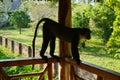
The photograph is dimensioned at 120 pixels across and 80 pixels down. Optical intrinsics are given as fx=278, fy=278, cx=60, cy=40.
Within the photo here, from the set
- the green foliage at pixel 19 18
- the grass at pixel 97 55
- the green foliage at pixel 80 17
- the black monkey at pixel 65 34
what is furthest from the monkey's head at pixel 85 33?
the green foliage at pixel 19 18

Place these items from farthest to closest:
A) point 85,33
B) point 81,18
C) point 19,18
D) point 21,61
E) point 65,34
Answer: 1. point 19,18
2. point 81,18
3. point 21,61
4. point 65,34
5. point 85,33

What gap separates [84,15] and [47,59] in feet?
15.3

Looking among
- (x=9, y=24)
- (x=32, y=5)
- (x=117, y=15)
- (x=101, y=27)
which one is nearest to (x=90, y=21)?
(x=101, y=27)

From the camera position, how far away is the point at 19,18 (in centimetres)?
815

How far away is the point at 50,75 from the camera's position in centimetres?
287

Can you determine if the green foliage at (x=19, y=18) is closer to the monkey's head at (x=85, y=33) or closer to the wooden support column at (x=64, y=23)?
the wooden support column at (x=64, y=23)

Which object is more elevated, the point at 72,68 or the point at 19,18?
the point at 19,18

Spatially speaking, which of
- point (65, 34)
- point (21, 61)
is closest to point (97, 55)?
point (21, 61)

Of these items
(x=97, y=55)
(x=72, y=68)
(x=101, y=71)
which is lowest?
(x=97, y=55)

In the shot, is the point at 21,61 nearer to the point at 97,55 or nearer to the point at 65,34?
the point at 65,34

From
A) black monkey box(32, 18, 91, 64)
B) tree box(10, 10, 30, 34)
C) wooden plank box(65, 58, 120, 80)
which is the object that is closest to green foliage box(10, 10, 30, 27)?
tree box(10, 10, 30, 34)

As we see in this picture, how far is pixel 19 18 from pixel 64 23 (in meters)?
5.56

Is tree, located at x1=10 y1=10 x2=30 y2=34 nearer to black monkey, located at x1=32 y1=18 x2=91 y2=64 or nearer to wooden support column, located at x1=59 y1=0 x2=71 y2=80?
wooden support column, located at x1=59 y1=0 x2=71 y2=80

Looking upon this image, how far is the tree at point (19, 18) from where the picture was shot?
7.98 m
